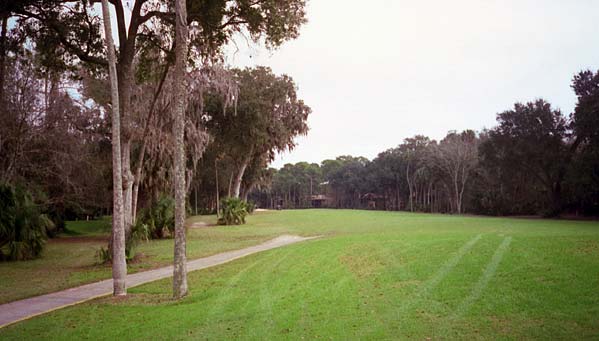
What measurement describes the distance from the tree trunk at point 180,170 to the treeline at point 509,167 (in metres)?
36.2

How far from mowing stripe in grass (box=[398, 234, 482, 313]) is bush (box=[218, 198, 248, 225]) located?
81.6ft

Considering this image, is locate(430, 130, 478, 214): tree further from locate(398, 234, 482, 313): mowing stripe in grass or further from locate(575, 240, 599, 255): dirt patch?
locate(398, 234, 482, 313): mowing stripe in grass

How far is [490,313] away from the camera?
7.88 metres

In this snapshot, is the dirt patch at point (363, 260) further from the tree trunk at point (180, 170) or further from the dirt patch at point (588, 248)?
the dirt patch at point (588, 248)

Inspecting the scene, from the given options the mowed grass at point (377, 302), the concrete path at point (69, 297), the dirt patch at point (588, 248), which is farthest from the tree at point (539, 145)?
the concrete path at point (69, 297)

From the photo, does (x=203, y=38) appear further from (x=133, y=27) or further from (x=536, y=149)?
(x=536, y=149)

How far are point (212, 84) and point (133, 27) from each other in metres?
10.7

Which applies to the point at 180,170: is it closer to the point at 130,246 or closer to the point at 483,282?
the point at 483,282

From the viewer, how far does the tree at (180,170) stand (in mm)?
10320

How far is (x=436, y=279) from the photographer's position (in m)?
10.5

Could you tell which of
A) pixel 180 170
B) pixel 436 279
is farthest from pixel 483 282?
pixel 180 170

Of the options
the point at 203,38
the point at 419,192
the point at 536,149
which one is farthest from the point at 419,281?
the point at 419,192

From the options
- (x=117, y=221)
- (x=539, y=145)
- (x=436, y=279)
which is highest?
(x=539, y=145)

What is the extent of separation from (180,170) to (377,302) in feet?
17.0
